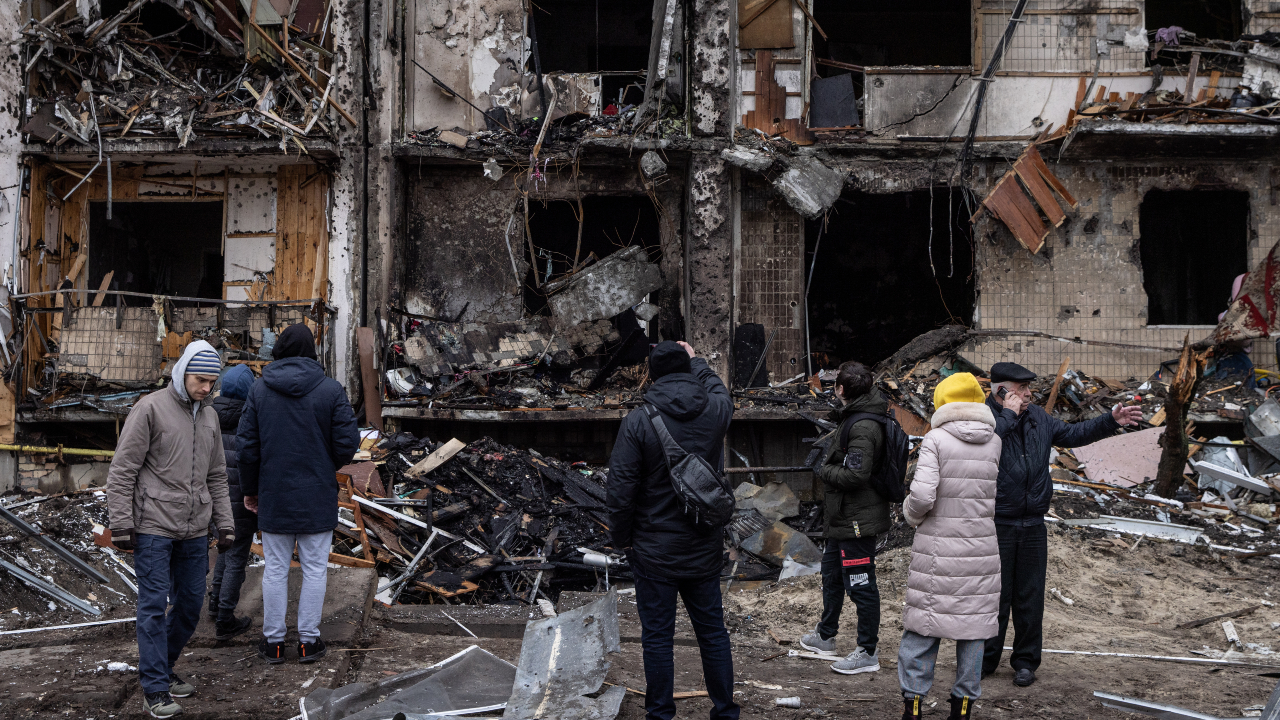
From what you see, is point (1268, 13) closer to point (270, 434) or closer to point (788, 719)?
point (788, 719)

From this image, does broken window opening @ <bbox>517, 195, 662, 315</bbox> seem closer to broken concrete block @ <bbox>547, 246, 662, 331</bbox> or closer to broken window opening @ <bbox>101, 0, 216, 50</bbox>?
broken concrete block @ <bbox>547, 246, 662, 331</bbox>

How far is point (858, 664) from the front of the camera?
4.90 metres

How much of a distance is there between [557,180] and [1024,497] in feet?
28.6

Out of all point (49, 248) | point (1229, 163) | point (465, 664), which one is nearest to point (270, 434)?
point (465, 664)

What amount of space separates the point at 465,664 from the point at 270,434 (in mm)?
1604

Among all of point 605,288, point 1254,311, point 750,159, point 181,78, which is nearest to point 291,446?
point 605,288

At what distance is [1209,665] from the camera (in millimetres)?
5180

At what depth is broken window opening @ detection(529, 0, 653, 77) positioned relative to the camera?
13.8 m

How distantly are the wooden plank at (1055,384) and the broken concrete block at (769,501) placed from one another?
361 centimetres

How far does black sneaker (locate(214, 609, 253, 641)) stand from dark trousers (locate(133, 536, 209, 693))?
77 centimetres

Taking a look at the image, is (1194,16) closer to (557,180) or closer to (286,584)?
(557,180)

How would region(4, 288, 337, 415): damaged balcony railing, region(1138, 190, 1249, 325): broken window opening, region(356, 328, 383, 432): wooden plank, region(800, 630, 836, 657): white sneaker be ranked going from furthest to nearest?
region(1138, 190, 1249, 325): broken window opening → region(356, 328, 383, 432): wooden plank → region(4, 288, 337, 415): damaged balcony railing → region(800, 630, 836, 657): white sneaker

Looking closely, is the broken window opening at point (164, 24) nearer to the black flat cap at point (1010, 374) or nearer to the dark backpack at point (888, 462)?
the dark backpack at point (888, 462)

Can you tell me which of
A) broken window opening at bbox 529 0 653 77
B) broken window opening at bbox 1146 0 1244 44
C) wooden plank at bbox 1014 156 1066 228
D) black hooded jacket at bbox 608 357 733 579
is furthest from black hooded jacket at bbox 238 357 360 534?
broken window opening at bbox 1146 0 1244 44
